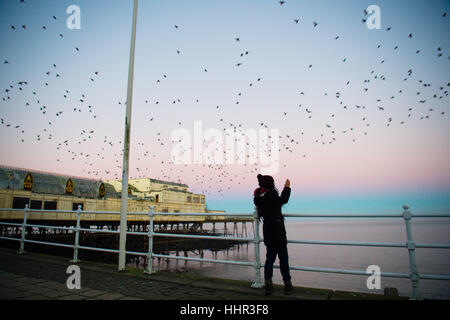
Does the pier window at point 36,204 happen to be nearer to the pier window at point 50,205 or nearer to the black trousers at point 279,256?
the pier window at point 50,205

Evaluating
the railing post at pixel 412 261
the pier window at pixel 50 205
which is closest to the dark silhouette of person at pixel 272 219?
the railing post at pixel 412 261

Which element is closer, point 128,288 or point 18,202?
point 128,288

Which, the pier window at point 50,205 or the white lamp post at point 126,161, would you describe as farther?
the pier window at point 50,205

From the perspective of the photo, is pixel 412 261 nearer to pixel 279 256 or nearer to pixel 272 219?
pixel 279 256

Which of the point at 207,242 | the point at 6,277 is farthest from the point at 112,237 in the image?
the point at 6,277

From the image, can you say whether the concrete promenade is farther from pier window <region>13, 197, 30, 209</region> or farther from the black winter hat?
pier window <region>13, 197, 30, 209</region>

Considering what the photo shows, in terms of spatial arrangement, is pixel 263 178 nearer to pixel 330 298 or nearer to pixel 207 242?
pixel 330 298

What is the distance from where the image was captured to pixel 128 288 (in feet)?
13.9

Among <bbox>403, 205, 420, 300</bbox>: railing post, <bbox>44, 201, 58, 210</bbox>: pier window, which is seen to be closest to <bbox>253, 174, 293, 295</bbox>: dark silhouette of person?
<bbox>403, 205, 420, 300</bbox>: railing post

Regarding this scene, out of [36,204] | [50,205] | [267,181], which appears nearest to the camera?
[267,181]

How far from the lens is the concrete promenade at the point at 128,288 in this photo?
12.2ft

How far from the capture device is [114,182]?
5272 centimetres

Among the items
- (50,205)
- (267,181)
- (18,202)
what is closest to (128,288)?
(267,181)
